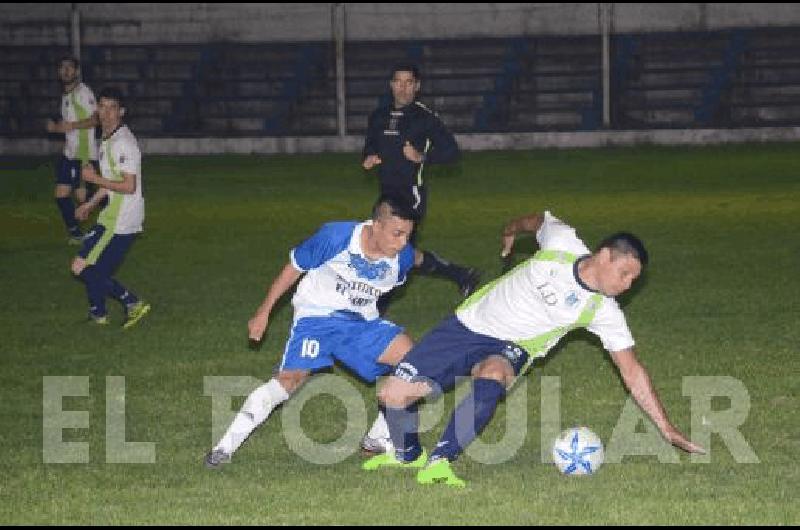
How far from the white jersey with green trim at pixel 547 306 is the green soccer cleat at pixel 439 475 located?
761 millimetres

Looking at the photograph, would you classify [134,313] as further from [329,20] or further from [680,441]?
[329,20]

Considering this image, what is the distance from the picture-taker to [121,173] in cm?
1250

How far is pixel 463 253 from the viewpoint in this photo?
1680 centimetres

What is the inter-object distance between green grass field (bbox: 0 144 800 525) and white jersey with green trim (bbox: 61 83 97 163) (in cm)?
95

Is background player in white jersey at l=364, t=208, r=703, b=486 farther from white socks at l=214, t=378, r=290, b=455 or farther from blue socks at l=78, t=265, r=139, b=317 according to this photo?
blue socks at l=78, t=265, r=139, b=317

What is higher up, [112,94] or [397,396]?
[112,94]

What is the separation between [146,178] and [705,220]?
33.3 ft

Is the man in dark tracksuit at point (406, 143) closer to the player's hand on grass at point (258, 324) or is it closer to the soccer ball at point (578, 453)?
the player's hand on grass at point (258, 324)

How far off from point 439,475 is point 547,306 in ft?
3.12

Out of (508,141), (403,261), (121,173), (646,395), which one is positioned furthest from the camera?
(508,141)

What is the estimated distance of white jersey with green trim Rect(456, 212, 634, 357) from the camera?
26.4 feet

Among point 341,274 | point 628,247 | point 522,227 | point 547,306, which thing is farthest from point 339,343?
point 628,247

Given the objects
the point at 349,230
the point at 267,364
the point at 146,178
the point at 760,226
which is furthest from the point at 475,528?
the point at 146,178

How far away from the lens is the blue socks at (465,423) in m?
7.88
